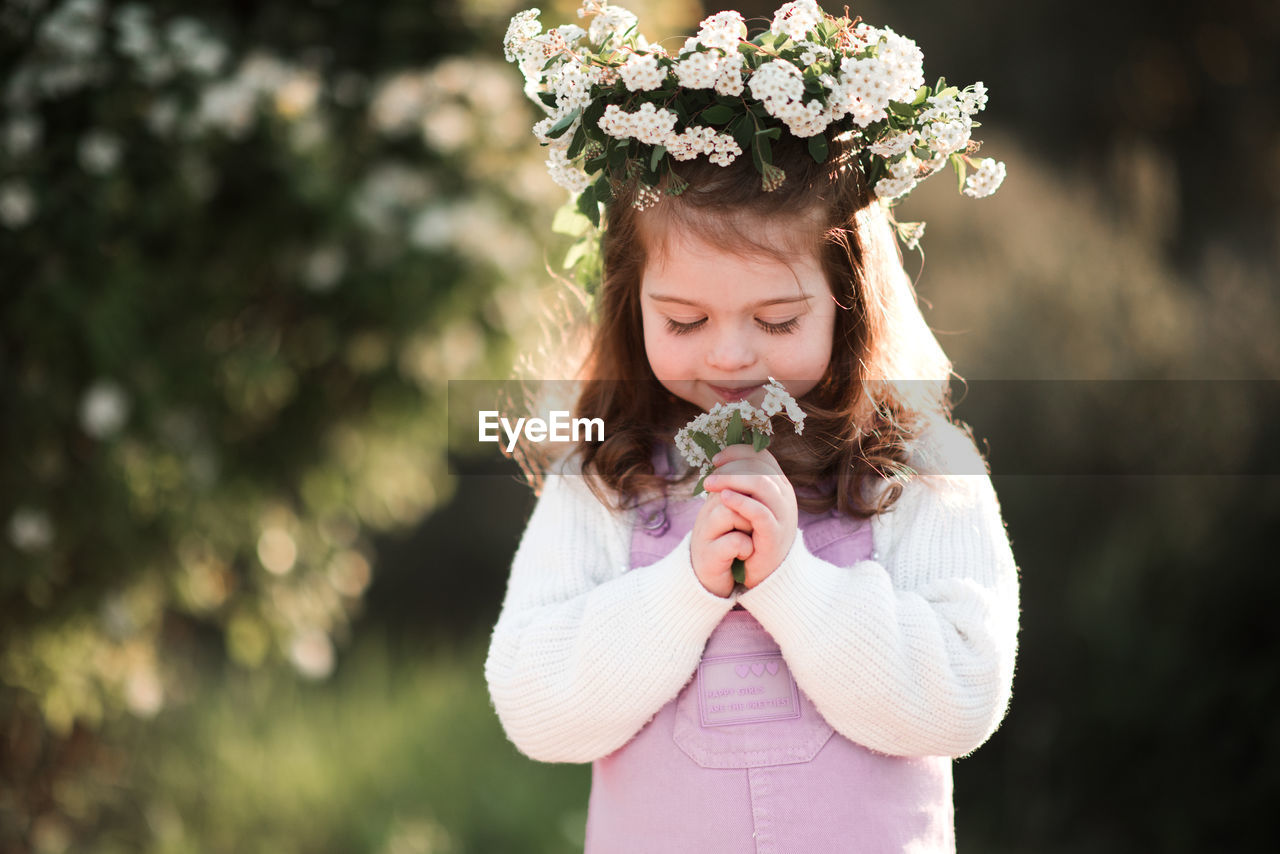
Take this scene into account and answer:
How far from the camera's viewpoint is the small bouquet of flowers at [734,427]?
143 centimetres

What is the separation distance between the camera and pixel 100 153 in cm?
287

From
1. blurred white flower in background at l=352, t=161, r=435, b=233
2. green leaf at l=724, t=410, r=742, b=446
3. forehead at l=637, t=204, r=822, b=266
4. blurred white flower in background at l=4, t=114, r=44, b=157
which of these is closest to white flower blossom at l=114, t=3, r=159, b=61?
blurred white flower in background at l=4, t=114, r=44, b=157

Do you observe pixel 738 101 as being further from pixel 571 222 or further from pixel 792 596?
pixel 792 596

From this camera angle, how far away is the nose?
150 cm

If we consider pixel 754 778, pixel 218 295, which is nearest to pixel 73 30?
pixel 218 295

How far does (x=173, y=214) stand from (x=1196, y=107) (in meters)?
5.43

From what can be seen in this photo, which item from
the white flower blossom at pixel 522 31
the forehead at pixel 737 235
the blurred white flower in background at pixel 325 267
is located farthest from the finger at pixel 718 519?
the blurred white flower in background at pixel 325 267

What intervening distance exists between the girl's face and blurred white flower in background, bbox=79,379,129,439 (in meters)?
1.83

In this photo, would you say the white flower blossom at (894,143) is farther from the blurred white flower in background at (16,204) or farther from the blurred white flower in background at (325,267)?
the blurred white flower in background at (16,204)

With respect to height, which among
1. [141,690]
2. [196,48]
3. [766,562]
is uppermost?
[196,48]

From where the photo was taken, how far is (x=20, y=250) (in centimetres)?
290

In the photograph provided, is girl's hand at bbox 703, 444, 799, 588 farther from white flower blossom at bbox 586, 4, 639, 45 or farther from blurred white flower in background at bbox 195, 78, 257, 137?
A: blurred white flower in background at bbox 195, 78, 257, 137

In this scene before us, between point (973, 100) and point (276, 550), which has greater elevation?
point (973, 100)

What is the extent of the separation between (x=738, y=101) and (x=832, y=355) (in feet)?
1.24
